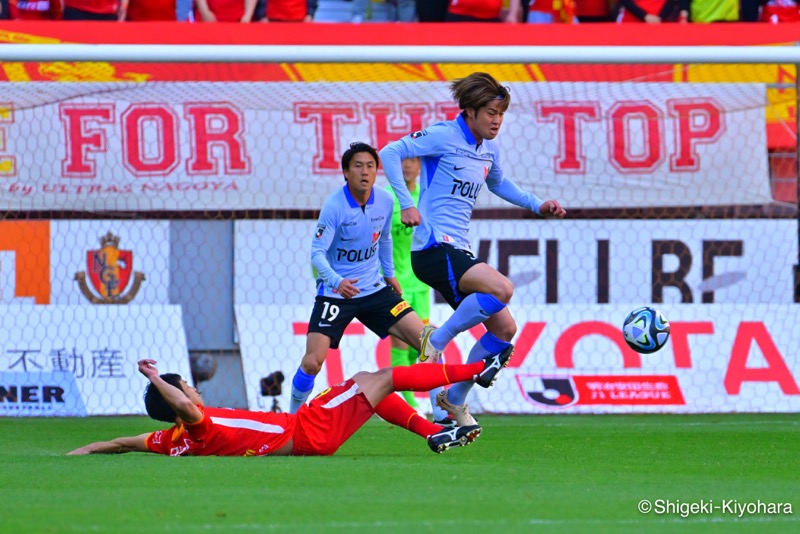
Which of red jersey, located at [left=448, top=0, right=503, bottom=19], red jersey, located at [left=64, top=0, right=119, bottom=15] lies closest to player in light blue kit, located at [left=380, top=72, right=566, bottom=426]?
red jersey, located at [left=448, top=0, right=503, bottom=19]

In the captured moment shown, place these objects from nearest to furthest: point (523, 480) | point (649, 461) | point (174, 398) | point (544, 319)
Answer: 1. point (523, 480)
2. point (174, 398)
3. point (649, 461)
4. point (544, 319)

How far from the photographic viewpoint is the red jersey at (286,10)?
43.1 feet

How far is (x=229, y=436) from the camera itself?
689 cm

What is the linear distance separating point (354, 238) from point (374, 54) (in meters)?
2.27

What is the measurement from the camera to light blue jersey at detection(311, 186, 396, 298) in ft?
27.8

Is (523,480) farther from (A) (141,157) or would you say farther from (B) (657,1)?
(B) (657,1)

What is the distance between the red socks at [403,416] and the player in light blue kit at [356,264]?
4.86ft

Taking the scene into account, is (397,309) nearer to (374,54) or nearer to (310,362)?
(310,362)

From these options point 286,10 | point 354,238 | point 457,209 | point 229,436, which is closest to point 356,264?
point 354,238

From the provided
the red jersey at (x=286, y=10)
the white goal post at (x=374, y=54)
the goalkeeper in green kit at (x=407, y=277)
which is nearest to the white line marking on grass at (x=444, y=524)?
the goalkeeper in green kit at (x=407, y=277)

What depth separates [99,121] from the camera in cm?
1152

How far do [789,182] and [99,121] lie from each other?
6200 millimetres

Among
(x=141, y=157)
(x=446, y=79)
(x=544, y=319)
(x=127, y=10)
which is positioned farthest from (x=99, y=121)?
(x=544, y=319)

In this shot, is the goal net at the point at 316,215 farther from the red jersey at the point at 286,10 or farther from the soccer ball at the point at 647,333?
the soccer ball at the point at 647,333
